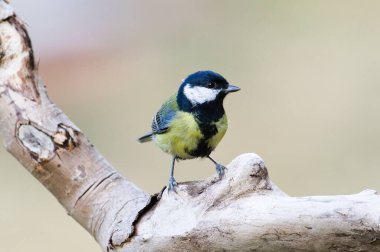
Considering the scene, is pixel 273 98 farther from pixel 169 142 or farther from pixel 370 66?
pixel 169 142

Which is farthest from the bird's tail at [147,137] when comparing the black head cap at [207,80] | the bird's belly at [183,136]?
the black head cap at [207,80]

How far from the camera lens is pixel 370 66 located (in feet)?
16.2

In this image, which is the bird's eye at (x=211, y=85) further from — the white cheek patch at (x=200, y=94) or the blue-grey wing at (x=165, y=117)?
the blue-grey wing at (x=165, y=117)

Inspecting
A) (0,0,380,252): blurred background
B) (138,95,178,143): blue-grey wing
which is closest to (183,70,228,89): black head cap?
(138,95,178,143): blue-grey wing

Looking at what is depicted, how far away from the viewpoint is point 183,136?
217 centimetres

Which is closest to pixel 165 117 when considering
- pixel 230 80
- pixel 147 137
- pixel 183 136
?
pixel 183 136

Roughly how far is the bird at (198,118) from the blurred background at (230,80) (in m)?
1.59

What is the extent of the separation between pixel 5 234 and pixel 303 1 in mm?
2988

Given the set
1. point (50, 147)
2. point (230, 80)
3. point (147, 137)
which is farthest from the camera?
point (230, 80)

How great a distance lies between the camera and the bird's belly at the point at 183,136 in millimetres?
2164

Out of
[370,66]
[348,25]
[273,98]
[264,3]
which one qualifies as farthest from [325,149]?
[264,3]

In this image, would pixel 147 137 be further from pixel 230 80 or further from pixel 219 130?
pixel 230 80

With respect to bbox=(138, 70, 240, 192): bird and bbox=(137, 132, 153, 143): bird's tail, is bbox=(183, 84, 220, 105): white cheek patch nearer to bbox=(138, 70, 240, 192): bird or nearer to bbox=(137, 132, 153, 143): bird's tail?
bbox=(138, 70, 240, 192): bird

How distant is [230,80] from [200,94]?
2637mm
